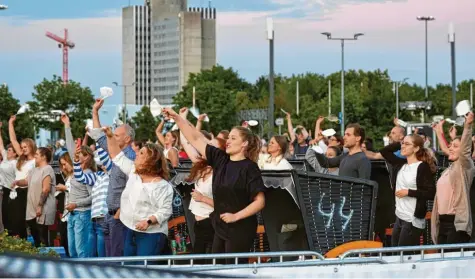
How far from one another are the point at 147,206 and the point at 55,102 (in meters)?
76.4

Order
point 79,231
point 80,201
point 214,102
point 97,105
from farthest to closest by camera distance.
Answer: point 214,102 < point 80,201 < point 79,231 < point 97,105

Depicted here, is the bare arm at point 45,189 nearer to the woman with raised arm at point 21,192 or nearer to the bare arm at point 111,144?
the woman with raised arm at point 21,192

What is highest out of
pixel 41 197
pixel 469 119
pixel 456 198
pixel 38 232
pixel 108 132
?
pixel 469 119

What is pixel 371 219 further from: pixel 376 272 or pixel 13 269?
pixel 13 269

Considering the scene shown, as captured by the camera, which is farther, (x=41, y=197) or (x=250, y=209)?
(x=41, y=197)

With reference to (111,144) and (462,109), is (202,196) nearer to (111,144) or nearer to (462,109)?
(111,144)

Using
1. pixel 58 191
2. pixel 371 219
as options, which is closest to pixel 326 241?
pixel 371 219

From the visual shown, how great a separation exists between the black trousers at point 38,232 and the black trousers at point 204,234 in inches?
250

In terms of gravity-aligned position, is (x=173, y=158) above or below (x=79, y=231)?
above

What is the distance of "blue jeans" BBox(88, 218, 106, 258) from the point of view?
12.8m

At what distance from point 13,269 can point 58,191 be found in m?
16.5

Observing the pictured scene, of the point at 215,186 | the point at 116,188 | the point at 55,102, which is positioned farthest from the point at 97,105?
the point at 55,102

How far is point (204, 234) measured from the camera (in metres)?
10.9

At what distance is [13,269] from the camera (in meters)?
1.46
